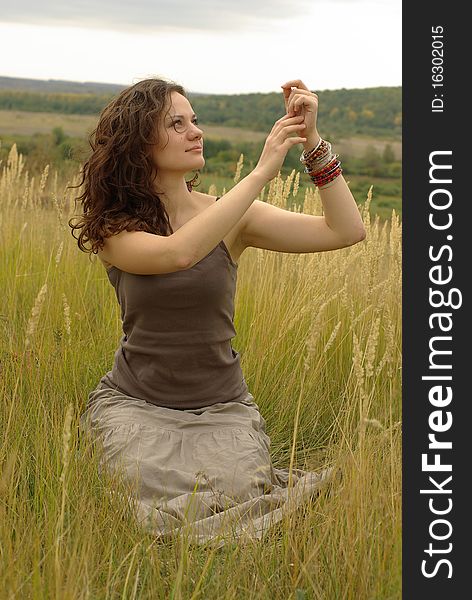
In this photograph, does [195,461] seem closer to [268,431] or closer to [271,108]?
[268,431]

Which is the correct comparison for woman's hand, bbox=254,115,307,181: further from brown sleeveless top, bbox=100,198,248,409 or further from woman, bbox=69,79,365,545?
brown sleeveless top, bbox=100,198,248,409

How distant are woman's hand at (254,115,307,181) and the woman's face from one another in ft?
0.96

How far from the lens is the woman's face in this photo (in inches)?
110

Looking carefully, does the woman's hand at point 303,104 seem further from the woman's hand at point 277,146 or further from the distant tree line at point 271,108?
the distant tree line at point 271,108

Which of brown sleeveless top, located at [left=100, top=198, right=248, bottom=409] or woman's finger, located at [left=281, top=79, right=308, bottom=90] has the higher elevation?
woman's finger, located at [left=281, top=79, right=308, bottom=90]

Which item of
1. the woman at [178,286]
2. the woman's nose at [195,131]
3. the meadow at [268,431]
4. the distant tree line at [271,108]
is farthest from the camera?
the distant tree line at [271,108]

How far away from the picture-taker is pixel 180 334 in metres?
2.84

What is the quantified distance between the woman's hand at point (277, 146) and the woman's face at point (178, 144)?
0.29 m

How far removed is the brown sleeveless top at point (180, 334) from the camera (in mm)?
2803

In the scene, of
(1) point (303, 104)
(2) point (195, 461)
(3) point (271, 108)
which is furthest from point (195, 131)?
(3) point (271, 108)

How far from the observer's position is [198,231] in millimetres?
2559

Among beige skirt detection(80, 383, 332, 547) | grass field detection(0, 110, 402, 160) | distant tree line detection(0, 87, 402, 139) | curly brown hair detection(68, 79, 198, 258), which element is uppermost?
distant tree line detection(0, 87, 402, 139)

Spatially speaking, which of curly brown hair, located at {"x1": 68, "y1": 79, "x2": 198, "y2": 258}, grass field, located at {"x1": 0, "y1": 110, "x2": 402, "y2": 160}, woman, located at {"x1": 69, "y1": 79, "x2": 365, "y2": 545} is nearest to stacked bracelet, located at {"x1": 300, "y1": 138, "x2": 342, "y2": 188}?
woman, located at {"x1": 69, "y1": 79, "x2": 365, "y2": 545}

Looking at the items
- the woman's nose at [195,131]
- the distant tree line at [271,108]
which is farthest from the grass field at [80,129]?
the woman's nose at [195,131]
